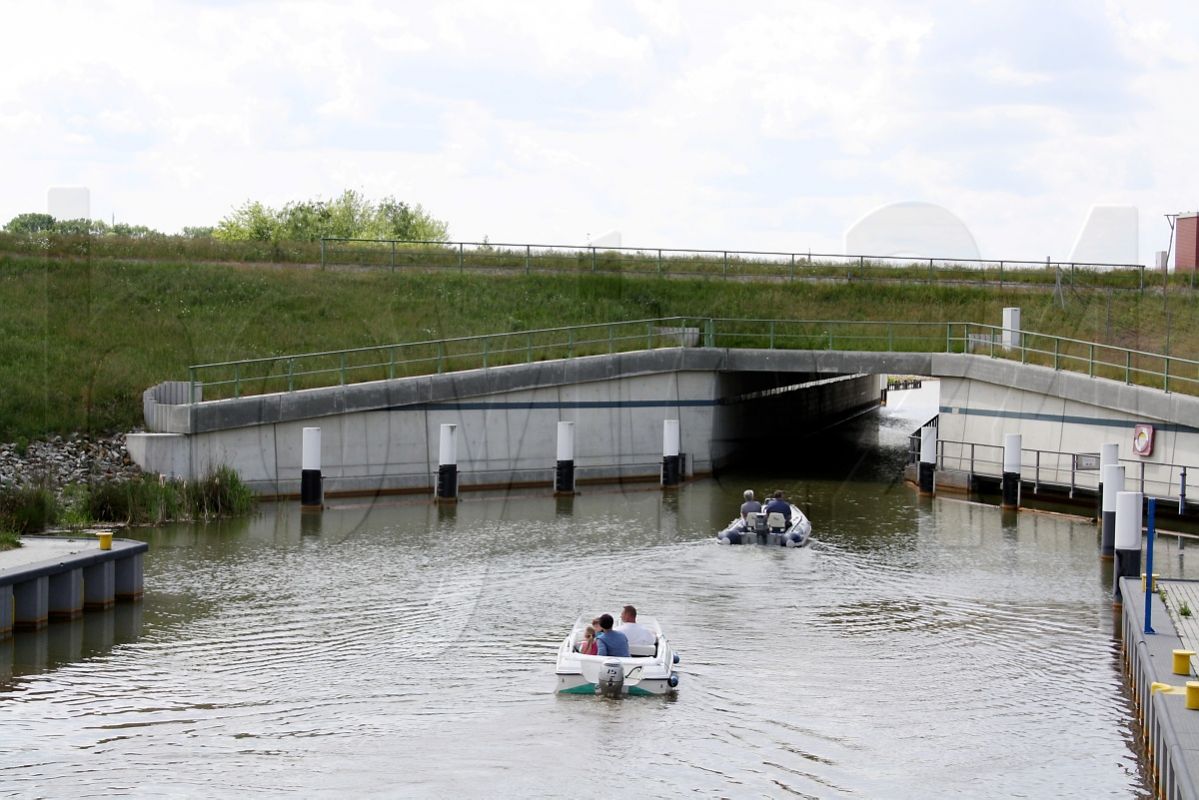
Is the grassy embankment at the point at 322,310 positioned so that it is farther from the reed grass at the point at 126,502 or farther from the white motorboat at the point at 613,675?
the white motorboat at the point at 613,675

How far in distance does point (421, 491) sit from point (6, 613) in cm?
1797

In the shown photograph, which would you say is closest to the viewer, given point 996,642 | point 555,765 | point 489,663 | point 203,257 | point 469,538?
point 555,765

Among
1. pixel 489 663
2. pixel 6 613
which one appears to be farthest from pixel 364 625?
pixel 6 613

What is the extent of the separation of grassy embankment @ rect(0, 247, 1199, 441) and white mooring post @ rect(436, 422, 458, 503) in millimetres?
7981

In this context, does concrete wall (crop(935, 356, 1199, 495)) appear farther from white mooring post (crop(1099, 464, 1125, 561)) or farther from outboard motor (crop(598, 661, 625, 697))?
outboard motor (crop(598, 661, 625, 697))

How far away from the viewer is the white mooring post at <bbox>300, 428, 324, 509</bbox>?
35.9 meters

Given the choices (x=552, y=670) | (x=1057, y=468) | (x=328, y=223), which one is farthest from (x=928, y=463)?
(x=328, y=223)

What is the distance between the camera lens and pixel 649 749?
1717 centimetres

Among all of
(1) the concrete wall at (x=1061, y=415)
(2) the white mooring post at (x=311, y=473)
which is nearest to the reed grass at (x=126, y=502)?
(2) the white mooring post at (x=311, y=473)

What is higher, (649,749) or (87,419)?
(87,419)

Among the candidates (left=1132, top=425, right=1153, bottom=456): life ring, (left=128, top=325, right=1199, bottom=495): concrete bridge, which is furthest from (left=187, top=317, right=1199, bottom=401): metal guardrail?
(left=1132, top=425, right=1153, bottom=456): life ring

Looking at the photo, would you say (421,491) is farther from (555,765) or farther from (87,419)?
(555,765)

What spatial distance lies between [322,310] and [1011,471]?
22472mm

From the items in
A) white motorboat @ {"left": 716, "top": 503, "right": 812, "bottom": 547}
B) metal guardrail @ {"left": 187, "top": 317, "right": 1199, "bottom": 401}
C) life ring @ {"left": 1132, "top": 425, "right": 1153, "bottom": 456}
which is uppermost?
metal guardrail @ {"left": 187, "top": 317, "right": 1199, "bottom": 401}
